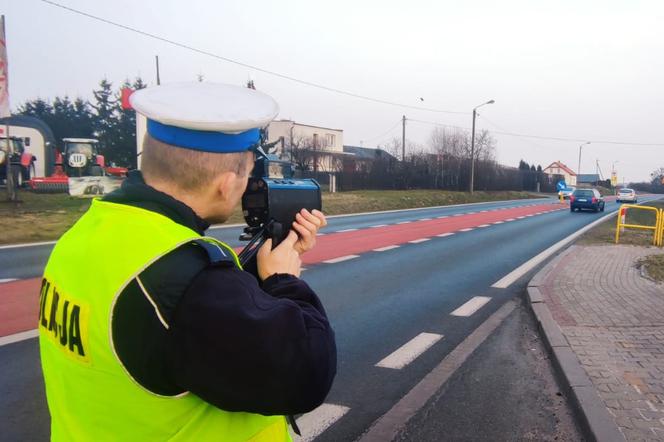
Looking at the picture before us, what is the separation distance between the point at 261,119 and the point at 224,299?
47cm

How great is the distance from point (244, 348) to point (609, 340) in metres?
5.05

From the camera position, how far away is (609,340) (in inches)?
202

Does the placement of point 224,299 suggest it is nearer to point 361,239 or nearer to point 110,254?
point 110,254

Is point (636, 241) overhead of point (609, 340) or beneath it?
beneath

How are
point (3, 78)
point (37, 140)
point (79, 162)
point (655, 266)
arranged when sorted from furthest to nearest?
point (37, 140) < point (79, 162) < point (3, 78) < point (655, 266)

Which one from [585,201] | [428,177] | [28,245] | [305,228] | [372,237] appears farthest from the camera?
[428,177]

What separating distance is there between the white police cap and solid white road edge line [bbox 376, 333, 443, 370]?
148 inches

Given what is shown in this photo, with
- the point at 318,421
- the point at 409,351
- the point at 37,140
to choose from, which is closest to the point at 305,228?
the point at 318,421

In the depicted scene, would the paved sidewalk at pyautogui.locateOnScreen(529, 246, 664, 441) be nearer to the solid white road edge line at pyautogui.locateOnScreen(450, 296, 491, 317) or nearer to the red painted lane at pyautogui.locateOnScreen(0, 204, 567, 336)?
the solid white road edge line at pyautogui.locateOnScreen(450, 296, 491, 317)

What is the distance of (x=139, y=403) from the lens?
1.11 meters

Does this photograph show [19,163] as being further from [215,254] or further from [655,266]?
[215,254]

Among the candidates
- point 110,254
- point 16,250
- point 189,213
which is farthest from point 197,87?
point 16,250

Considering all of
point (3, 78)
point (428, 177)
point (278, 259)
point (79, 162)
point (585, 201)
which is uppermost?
point (3, 78)

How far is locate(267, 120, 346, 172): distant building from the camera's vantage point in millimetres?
39594
